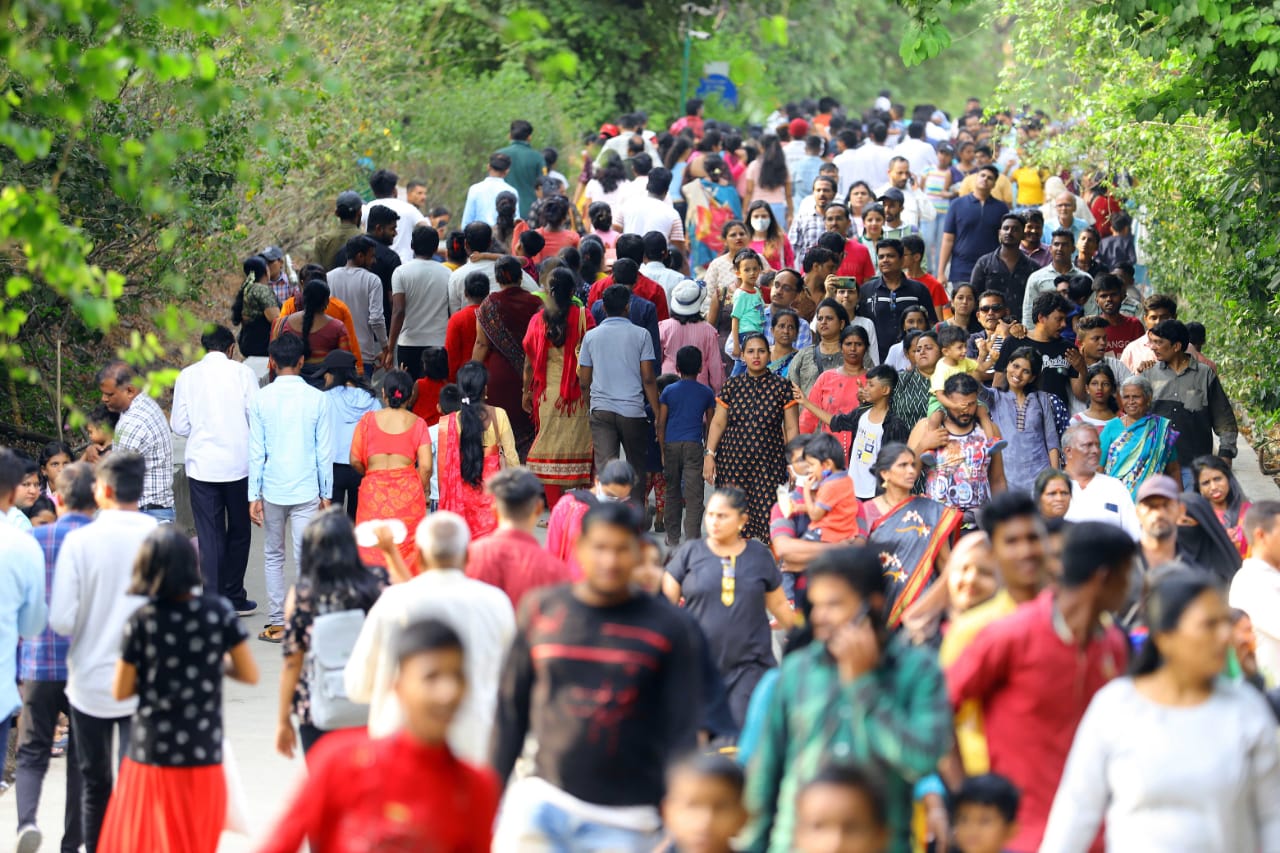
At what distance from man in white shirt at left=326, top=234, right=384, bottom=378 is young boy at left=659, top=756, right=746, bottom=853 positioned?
30.4ft

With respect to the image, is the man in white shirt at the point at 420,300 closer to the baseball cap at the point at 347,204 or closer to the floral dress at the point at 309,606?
the baseball cap at the point at 347,204

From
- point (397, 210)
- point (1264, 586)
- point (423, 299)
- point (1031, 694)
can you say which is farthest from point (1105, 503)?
point (397, 210)

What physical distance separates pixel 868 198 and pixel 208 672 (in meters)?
12.5

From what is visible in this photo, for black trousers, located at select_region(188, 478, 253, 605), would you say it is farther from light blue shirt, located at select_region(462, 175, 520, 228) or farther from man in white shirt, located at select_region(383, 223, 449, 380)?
light blue shirt, located at select_region(462, 175, 520, 228)

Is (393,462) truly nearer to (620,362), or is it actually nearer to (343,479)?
(343,479)

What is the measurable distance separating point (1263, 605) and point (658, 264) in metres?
7.77

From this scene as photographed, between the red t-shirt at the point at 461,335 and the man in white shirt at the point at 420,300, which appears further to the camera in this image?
the man in white shirt at the point at 420,300

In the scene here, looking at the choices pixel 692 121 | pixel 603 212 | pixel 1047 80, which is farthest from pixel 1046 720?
pixel 692 121

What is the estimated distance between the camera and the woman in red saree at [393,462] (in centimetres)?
1060

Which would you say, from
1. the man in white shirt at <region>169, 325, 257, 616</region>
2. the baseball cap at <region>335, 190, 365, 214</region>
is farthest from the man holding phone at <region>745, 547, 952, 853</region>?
the baseball cap at <region>335, 190, 365, 214</region>

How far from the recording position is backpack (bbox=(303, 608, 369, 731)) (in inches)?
279

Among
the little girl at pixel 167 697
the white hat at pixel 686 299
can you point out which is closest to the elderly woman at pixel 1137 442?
the white hat at pixel 686 299

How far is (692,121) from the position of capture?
80.4ft

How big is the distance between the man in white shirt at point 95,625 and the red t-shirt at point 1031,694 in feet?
11.3
